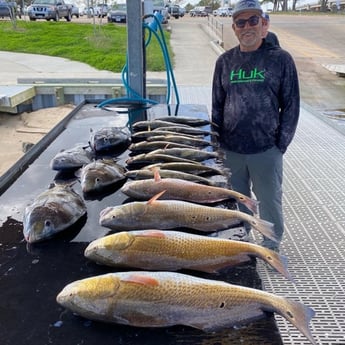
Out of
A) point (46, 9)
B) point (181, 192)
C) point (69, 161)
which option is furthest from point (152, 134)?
point (46, 9)

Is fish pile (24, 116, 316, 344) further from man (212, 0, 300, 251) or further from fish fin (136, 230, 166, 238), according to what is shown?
man (212, 0, 300, 251)

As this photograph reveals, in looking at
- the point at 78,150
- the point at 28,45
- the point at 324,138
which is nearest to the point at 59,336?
the point at 78,150

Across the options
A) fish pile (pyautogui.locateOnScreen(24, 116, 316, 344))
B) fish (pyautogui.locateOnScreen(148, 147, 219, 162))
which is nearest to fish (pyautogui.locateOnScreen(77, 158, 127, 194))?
fish pile (pyautogui.locateOnScreen(24, 116, 316, 344))

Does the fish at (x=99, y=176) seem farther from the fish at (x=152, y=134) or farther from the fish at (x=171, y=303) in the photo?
the fish at (x=171, y=303)

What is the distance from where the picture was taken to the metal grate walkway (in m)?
2.88

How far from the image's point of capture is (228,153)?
4059mm

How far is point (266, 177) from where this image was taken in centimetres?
385

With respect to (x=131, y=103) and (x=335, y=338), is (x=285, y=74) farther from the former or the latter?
(x=131, y=103)

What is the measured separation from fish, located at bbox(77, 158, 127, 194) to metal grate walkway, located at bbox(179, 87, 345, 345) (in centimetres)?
144

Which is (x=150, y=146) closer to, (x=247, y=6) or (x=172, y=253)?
(x=247, y=6)

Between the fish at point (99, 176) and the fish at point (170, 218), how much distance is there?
24.1 inches

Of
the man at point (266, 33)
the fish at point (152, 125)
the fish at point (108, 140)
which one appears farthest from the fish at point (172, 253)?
the fish at point (152, 125)

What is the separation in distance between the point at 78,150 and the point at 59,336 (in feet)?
7.26

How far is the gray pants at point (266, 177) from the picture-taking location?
12.5 feet
